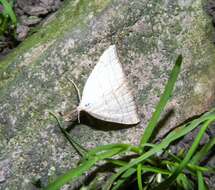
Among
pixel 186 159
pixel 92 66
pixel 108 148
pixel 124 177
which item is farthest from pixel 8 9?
pixel 186 159

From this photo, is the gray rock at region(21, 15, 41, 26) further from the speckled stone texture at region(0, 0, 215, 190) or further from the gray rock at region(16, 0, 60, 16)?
the speckled stone texture at region(0, 0, 215, 190)

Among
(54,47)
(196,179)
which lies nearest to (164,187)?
(196,179)

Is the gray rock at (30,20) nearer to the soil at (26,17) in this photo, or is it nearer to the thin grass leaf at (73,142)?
the soil at (26,17)

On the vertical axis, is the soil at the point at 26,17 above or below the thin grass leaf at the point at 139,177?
above

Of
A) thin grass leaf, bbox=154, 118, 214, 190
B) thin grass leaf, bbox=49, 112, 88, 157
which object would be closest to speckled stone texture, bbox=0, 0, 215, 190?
thin grass leaf, bbox=49, 112, 88, 157

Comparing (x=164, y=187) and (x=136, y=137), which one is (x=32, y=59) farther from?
(x=164, y=187)

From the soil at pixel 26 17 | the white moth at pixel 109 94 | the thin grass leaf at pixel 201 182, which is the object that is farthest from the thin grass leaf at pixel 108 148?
the soil at pixel 26 17
